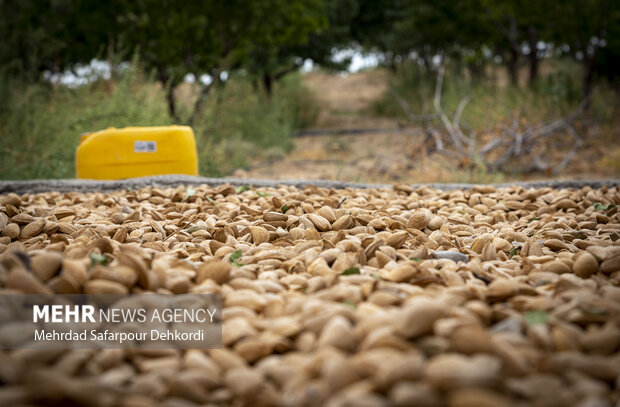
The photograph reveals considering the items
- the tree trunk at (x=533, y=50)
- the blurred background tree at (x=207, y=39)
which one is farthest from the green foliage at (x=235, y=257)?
the tree trunk at (x=533, y=50)

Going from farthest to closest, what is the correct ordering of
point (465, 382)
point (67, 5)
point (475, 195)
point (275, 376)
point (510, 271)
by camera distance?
point (67, 5)
point (475, 195)
point (510, 271)
point (275, 376)
point (465, 382)

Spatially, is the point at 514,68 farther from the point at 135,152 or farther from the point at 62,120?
the point at 135,152

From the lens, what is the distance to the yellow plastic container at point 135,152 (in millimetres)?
3463

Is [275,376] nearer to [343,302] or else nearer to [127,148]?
[343,302]

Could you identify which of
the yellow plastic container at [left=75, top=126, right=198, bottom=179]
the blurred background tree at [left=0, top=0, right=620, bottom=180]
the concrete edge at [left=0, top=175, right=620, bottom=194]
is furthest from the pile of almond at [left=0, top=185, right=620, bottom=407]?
the blurred background tree at [left=0, top=0, right=620, bottom=180]

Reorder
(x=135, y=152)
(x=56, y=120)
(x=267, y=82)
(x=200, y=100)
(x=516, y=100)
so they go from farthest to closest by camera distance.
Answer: (x=267, y=82)
(x=516, y=100)
(x=200, y=100)
(x=56, y=120)
(x=135, y=152)

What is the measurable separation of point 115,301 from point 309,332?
1.50 feet

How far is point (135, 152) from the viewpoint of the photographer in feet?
11.6

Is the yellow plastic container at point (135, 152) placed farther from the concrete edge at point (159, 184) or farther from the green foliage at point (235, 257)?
the green foliage at point (235, 257)

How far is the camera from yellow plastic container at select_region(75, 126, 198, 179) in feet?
11.4

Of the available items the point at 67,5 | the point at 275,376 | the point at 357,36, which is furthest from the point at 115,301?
the point at 357,36

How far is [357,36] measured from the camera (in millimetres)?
14789

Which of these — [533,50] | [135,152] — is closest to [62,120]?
[135,152]

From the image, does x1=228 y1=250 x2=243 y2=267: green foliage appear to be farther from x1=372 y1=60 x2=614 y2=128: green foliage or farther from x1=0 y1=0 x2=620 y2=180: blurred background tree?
x1=372 y1=60 x2=614 y2=128: green foliage
